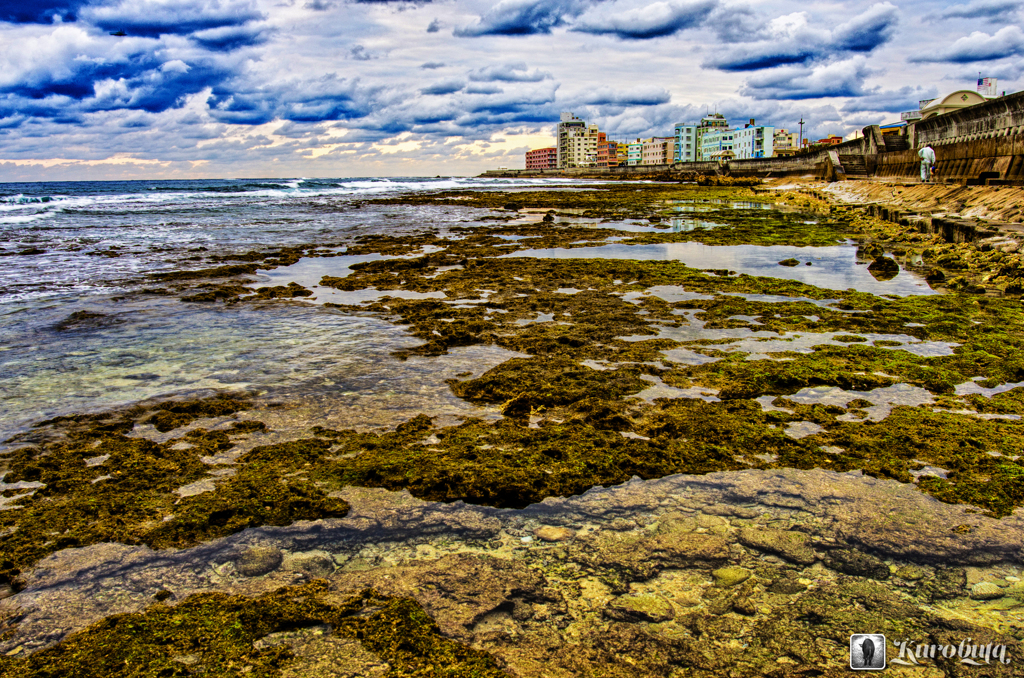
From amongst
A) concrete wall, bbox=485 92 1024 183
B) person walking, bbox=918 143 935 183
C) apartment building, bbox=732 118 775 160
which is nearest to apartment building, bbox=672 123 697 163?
apartment building, bbox=732 118 775 160

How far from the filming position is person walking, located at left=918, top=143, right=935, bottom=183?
2052 centimetres

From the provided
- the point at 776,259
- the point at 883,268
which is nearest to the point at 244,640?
the point at 883,268

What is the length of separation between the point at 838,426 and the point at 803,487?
3.03 ft

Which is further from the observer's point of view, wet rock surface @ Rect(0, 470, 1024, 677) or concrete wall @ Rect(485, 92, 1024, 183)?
concrete wall @ Rect(485, 92, 1024, 183)

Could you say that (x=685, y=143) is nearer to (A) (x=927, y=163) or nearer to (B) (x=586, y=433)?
(A) (x=927, y=163)

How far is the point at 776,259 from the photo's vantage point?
1095 cm

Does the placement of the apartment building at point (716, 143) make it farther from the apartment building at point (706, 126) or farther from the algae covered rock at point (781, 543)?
the algae covered rock at point (781, 543)

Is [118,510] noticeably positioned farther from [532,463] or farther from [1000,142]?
[1000,142]

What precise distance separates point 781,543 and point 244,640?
2369 mm

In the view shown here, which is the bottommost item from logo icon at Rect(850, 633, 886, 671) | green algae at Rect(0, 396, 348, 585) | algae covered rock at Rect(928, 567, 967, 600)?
logo icon at Rect(850, 633, 886, 671)

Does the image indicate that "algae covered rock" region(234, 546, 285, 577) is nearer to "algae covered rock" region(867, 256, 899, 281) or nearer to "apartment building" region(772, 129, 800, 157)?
"algae covered rock" region(867, 256, 899, 281)

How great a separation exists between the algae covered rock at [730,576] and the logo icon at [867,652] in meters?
0.44

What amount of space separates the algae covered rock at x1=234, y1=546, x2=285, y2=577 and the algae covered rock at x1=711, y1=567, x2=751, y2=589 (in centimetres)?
198

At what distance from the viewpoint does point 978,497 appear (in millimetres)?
3051
